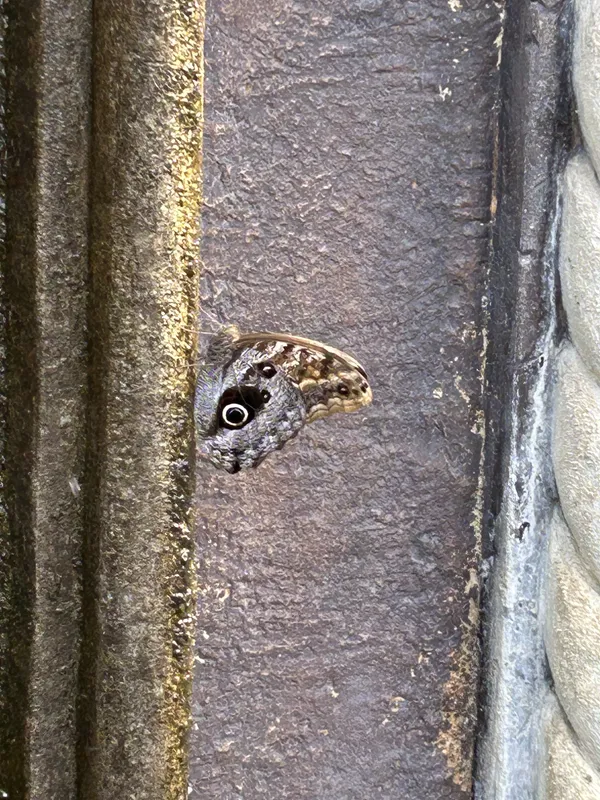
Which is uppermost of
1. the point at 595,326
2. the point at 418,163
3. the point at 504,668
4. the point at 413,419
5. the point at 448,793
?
the point at 418,163

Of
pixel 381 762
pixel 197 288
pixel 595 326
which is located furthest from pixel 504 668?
pixel 197 288

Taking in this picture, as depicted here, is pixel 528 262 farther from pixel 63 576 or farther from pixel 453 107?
pixel 63 576

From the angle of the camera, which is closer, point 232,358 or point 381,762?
point 232,358

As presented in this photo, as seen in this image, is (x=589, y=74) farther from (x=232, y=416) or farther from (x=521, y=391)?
(x=232, y=416)

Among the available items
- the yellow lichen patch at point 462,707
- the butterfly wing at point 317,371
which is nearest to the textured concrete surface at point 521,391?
the yellow lichen patch at point 462,707

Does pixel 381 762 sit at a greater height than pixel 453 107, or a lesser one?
lesser

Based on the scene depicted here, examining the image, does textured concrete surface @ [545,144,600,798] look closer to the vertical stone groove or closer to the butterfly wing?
the butterfly wing
